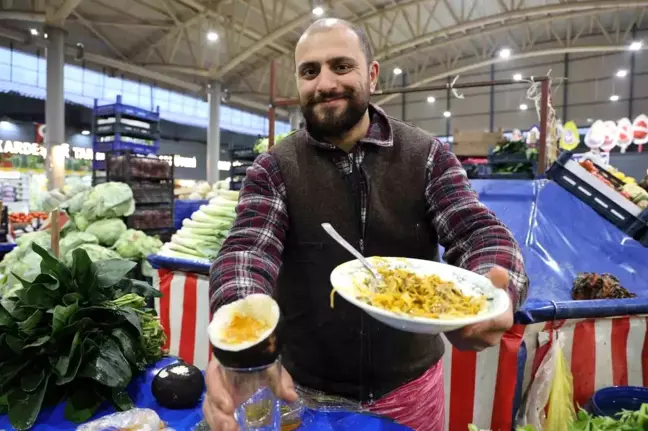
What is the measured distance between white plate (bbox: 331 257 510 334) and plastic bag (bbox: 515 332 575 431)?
1.35 meters

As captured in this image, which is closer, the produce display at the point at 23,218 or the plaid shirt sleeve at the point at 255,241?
the plaid shirt sleeve at the point at 255,241

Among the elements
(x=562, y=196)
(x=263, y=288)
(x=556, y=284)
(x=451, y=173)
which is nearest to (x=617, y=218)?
(x=562, y=196)

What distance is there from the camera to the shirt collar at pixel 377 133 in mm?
1561

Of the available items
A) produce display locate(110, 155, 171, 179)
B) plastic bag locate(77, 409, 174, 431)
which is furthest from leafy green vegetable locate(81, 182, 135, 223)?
plastic bag locate(77, 409, 174, 431)

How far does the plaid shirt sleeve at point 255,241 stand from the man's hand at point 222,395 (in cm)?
24

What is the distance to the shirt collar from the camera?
61.4 inches

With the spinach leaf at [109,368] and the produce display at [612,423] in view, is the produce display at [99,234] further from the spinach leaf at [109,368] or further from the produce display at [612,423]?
the produce display at [612,423]

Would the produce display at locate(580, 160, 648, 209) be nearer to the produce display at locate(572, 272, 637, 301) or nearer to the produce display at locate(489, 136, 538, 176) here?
the produce display at locate(489, 136, 538, 176)

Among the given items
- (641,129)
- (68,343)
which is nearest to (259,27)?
(641,129)

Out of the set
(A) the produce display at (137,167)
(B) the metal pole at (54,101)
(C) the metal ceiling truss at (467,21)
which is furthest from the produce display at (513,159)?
(B) the metal pole at (54,101)

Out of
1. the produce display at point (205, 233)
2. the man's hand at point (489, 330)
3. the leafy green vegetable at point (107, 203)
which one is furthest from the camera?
the leafy green vegetable at point (107, 203)

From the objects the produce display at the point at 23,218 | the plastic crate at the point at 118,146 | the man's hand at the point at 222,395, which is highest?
the plastic crate at the point at 118,146

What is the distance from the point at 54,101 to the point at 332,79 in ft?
38.3

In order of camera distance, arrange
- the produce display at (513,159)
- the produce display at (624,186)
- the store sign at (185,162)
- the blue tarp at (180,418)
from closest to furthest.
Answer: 1. the blue tarp at (180,418)
2. the produce display at (624,186)
3. the produce display at (513,159)
4. the store sign at (185,162)
